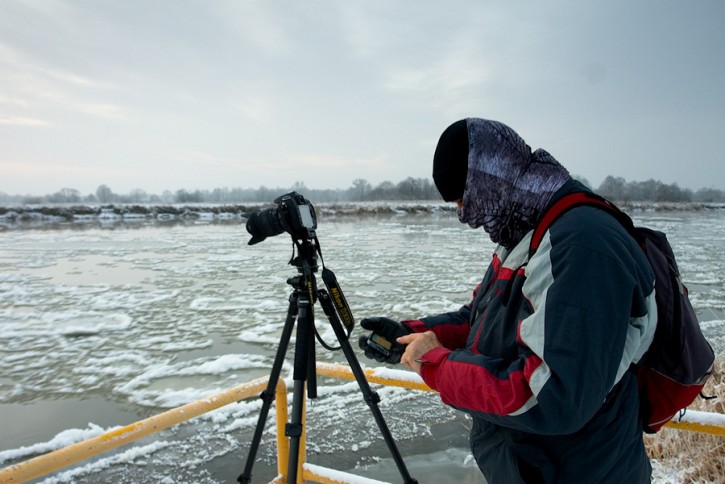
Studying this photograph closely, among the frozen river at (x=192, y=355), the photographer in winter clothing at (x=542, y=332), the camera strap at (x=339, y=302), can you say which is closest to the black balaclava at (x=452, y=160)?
the photographer in winter clothing at (x=542, y=332)

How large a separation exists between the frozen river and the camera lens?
2174mm

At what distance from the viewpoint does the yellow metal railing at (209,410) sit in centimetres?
126

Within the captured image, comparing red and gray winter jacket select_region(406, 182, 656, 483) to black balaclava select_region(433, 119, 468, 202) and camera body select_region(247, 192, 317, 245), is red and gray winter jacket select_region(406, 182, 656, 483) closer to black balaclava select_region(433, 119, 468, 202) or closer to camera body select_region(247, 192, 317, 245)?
black balaclava select_region(433, 119, 468, 202)

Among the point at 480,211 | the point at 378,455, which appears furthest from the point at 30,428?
the point at 480,211

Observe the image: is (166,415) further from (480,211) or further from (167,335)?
(167,335)

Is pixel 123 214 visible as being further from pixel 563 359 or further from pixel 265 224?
pixel 563 359

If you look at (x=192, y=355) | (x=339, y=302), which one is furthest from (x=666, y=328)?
(x=192, y=355)

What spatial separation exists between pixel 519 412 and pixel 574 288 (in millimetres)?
314

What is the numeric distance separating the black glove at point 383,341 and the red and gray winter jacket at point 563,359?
28 cm

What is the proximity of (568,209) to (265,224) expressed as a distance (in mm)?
1303

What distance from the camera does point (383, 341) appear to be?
5.02 feet

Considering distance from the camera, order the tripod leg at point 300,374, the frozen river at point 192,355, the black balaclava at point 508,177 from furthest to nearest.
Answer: the frozen river at point 192,355 → the tripod leg at point 300,374 → the black balaclava at point 508,177

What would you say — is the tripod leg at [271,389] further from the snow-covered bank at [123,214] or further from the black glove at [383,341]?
the snow-covered bank at [123,214]

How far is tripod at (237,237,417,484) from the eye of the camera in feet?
6.01
